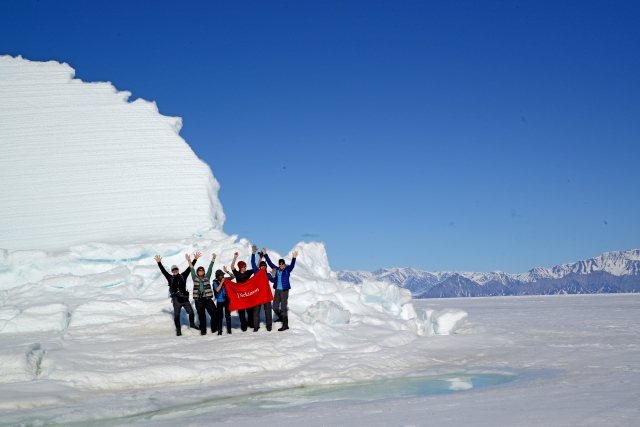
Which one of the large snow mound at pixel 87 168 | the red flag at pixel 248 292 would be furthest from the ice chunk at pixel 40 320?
the large snow mound at pixel 87 168

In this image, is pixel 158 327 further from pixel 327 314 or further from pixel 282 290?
pixel 327 314

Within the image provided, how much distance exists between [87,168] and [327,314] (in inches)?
431

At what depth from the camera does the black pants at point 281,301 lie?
39.1 ft

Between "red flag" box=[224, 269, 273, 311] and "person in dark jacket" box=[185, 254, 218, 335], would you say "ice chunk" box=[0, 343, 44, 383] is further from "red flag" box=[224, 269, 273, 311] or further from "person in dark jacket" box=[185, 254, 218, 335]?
"red flag" box=[224, 269, 273, 311]

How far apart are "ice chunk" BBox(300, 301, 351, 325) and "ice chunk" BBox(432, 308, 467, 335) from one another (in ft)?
10.6

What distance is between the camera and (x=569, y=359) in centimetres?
1038

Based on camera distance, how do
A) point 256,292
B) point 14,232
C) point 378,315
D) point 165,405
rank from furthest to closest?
point 14,232, point 378,315, point 256,292, point 165,405

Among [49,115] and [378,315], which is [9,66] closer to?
[49,115]

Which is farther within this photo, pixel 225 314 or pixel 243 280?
pixel 243 280

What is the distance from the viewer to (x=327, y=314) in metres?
12.8

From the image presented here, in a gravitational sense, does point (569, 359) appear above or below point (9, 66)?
below

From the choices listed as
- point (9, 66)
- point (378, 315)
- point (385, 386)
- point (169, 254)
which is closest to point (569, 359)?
point (385, 386)

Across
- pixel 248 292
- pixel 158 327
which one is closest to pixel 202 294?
pixel 248 292

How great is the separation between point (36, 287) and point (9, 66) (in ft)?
38.4
